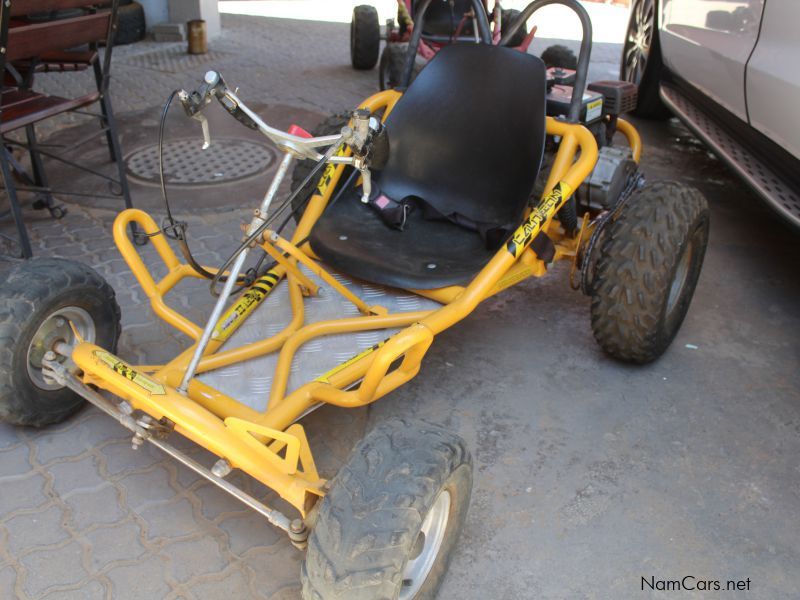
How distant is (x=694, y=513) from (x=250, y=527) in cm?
132

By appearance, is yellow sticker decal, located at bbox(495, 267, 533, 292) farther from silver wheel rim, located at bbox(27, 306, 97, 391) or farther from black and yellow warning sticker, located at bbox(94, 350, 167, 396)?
silver wheel rim, located at bbox(27, 306, 97, 391)

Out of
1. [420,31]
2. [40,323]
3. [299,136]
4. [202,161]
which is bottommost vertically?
[202,161]

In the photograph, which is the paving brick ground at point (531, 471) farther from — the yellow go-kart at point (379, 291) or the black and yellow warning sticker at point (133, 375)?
the black and yellow warning sticker at point (133, 375)

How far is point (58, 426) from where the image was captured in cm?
254

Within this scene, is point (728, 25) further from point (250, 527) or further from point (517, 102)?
point (250, 527)

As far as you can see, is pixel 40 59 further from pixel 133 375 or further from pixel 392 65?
pixel 133 375

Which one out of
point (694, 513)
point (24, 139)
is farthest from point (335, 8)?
point (694, 513)

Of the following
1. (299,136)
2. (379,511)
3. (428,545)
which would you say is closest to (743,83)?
(299,136)

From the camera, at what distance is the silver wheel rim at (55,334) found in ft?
7.56

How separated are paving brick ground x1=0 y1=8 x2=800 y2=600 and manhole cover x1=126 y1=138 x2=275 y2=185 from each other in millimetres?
911

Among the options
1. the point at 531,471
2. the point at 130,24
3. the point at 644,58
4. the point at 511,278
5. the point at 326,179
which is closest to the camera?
the point at 531,471

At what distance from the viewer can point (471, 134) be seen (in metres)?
3.02

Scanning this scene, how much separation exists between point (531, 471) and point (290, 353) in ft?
2.81

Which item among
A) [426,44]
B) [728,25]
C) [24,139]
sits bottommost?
[24,139]
